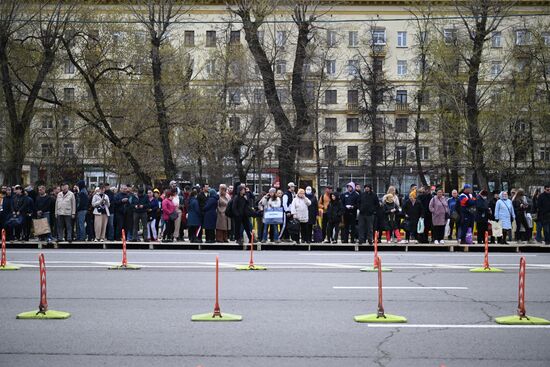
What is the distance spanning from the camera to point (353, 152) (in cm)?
7994

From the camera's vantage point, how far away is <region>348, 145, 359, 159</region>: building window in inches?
3093

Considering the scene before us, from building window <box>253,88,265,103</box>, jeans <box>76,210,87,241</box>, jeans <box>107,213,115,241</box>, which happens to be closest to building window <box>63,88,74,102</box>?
building window <box>253,88,265,103</box>

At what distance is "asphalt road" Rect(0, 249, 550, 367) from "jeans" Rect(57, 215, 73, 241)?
22.3 ft

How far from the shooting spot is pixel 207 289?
14.9 metres

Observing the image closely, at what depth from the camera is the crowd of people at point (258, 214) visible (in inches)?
1069

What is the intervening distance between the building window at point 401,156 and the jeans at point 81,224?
41.7 metres

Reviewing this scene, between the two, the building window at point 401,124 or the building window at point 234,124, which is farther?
the building window at point 401,124

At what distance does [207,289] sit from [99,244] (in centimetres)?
1305

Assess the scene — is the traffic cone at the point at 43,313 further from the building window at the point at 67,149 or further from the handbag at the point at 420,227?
the building window at the point at 67,149

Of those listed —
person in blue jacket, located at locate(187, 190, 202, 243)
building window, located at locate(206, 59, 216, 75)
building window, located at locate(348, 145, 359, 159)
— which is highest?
building window, located at locate(206, 59, 216, 75)

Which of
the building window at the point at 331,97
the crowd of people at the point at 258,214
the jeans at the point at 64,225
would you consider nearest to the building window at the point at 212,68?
the building window at the point at 331,97

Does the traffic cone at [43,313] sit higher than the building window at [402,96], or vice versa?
the building window at [402,96]

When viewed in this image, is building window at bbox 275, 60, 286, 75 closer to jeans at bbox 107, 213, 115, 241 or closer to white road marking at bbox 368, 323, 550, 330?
jeans at bbox 107, 213, 115, 241

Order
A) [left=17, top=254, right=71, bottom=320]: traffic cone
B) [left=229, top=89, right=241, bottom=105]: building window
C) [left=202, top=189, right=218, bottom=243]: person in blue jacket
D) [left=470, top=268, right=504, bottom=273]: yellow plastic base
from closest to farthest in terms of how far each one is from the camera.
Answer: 1. [left=17, top=254, right=71, bottom=320]: traffic cone
2. [left=470, top=268, right=504, bottom=273]: yellow plastic base
3. [left=202, top=189, right=218, bottom=243]: person in blue jacket
4. [left=229, top=89, right=241, bottom=105]: building window
